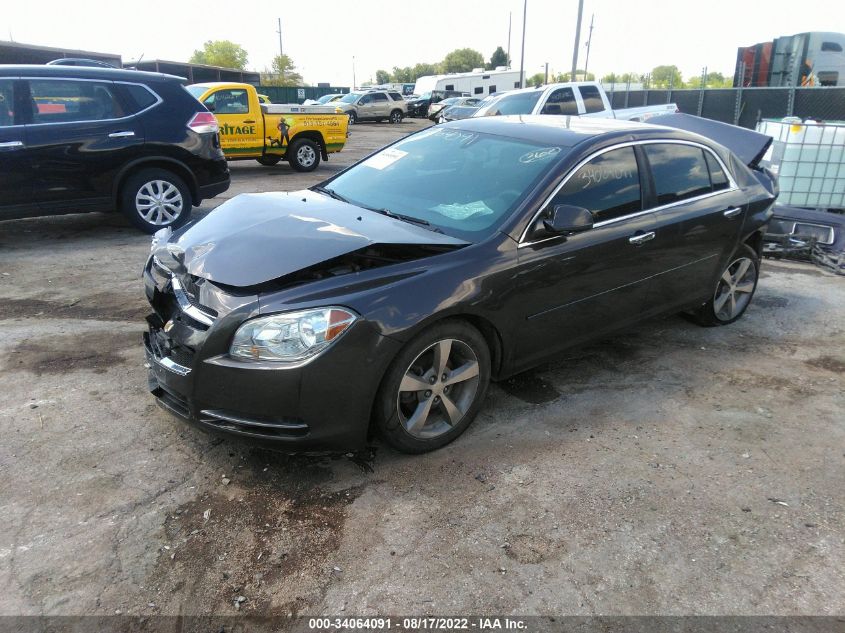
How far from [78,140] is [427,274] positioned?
5.73 m

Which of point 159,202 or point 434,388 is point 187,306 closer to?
point 434,388

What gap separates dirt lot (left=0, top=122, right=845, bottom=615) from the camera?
2500mm

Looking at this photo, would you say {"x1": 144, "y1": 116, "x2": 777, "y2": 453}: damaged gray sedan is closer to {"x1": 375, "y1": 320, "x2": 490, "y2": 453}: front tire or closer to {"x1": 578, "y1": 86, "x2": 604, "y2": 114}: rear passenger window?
{"x1": 375, "y1": 320, "x2": 490, "y2": 453}: front tire

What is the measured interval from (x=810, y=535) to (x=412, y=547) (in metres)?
1.79

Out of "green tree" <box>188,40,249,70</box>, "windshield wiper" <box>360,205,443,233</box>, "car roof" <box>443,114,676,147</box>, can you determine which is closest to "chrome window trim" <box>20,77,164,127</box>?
"car roof" <box>443,114,676,147</box>

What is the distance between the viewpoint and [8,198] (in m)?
6.84

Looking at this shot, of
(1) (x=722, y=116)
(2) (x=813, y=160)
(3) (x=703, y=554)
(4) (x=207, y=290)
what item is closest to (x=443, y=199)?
(4) (x=207, y=290)

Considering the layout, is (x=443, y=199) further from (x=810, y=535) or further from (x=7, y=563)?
(x=7, y=563)

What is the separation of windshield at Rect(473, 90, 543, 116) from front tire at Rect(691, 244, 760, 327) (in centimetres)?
826

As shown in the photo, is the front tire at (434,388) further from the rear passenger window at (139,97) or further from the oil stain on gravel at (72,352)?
the rear passenger window at (139,97)

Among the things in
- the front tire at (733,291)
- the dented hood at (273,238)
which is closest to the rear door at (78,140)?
the dented hood at (273,238)

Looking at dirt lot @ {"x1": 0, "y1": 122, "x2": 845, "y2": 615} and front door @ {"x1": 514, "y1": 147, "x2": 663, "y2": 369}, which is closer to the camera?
dirt lot @ {"x1": 0, "y1": 122, "x2": 845, "y2": 615}

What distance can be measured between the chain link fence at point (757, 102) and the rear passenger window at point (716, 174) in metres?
10.9

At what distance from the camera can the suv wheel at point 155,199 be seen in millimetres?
7602
